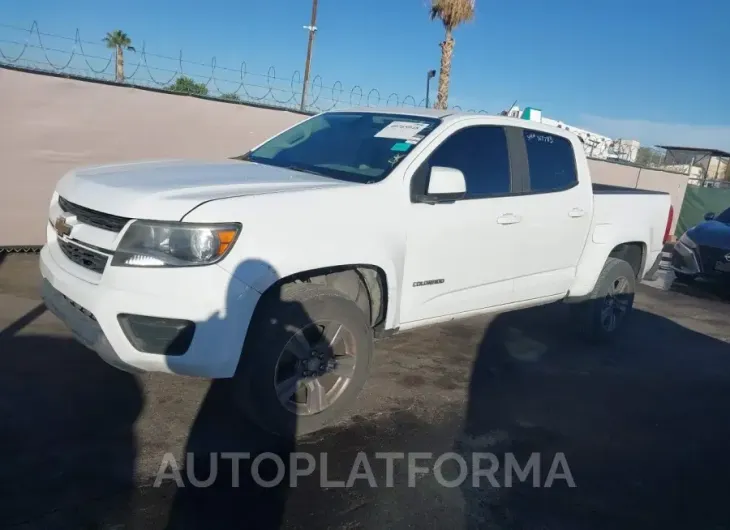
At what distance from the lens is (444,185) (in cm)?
373

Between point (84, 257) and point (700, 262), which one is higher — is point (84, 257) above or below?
above

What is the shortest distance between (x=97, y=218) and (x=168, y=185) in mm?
394

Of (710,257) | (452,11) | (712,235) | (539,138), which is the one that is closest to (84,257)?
(539,138)

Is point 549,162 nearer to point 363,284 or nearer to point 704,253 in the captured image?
point 363,284

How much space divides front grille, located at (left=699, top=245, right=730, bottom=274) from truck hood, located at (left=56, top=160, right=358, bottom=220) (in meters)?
7.56

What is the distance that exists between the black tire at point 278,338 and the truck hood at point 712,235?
7.66 m

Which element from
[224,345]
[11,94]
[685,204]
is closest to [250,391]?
[224,345]

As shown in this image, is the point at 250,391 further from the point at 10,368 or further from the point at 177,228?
the point at 10,368

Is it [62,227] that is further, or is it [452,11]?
[452,11]

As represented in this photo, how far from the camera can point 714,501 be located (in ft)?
11.0

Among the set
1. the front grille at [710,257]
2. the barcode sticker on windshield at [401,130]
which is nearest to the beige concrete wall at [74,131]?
the barcode sticker on windshield at [401,130]

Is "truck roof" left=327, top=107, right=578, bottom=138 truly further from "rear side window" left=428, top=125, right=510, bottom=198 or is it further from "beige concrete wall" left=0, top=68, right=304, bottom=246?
"beige concrete wall" left=0, top=68, right=304, bottom=246

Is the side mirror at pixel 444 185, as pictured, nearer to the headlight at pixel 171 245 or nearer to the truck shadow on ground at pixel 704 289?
the headlight at pixel 171 245

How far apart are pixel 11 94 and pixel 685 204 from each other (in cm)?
1719
